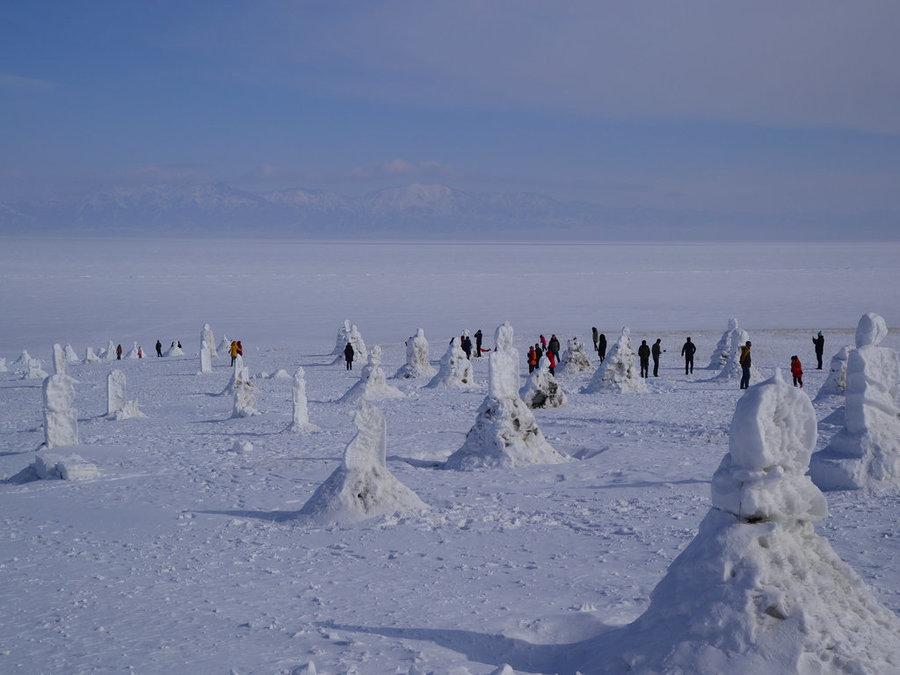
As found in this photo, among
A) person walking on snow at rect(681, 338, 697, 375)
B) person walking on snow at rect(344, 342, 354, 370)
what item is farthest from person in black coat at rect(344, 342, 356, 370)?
person walking on snow at rect(681, 338, 697, 375)

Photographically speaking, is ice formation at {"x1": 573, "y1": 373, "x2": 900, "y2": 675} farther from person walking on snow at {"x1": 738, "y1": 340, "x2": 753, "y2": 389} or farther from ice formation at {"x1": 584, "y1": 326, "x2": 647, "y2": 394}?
person walking on snow at {"x1": 738, "y1": 340, "x2": 753, "y2": 389}

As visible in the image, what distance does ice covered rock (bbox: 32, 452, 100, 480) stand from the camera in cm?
1634

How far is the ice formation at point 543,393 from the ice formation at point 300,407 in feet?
19.1

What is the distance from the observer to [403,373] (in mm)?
32250

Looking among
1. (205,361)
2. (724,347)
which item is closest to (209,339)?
(205,361)

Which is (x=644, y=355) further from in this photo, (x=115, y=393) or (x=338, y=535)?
(x=338, y=535)

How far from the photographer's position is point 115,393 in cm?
2392

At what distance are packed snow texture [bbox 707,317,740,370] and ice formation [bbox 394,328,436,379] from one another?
1054 cm

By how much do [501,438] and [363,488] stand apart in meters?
4.31

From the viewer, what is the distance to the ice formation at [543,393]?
2353cm

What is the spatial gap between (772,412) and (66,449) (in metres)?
16.0

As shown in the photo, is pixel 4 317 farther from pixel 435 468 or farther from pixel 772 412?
pixel 772 412

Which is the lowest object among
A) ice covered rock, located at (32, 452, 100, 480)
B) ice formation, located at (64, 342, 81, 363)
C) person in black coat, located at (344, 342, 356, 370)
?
ice covered rock, located at (32, 452, 100, 480)

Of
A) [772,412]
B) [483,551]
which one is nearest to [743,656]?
[772,412]
